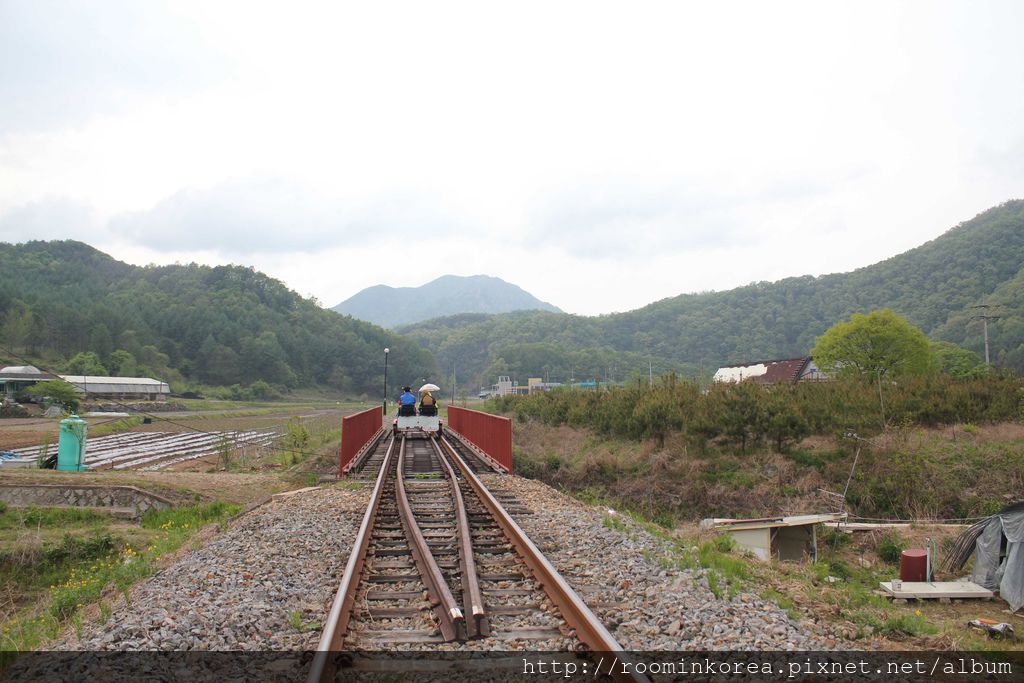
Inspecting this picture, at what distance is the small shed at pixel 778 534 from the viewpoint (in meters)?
13.5

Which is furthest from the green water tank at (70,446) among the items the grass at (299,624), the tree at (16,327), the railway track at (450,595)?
the tree at (16,327)

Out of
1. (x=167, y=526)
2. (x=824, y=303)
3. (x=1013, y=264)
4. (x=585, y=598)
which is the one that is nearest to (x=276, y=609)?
(x=585, y=598)

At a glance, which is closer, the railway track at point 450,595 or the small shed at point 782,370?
the railway track at point 450,595

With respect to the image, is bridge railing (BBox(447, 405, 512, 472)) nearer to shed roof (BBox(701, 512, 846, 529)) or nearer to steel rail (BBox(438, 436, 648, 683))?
shed roof (BBox(701, 512, 846, 529))

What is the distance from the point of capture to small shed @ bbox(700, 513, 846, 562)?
13515 mm

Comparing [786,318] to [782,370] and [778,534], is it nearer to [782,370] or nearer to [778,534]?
[782,370]

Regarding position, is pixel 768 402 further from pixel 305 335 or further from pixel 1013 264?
pixel 305 335

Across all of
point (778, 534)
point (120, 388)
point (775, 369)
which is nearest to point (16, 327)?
point (120, 388)

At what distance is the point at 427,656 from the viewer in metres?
4.51

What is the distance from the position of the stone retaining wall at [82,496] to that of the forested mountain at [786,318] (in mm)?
72203

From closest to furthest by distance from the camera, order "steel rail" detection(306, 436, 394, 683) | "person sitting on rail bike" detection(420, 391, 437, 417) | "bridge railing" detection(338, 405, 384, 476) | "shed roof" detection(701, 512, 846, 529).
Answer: "steel rail" detection(306, 436, 394, 683) → "shed roof" detection(701, 512, 846, 529) → "bridge railing" detection(338, 405, 384, 476) → "person sitting on rail bike" detection(420, 391, 437, 417)

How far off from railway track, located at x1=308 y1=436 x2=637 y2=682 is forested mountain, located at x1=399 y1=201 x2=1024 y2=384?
71634 mm

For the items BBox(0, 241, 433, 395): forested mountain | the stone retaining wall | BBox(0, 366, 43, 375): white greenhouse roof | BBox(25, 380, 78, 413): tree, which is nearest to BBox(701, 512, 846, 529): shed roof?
the stone retaining wall

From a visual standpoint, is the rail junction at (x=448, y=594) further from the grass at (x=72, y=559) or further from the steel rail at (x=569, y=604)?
the grass at (x=72, y=559)
